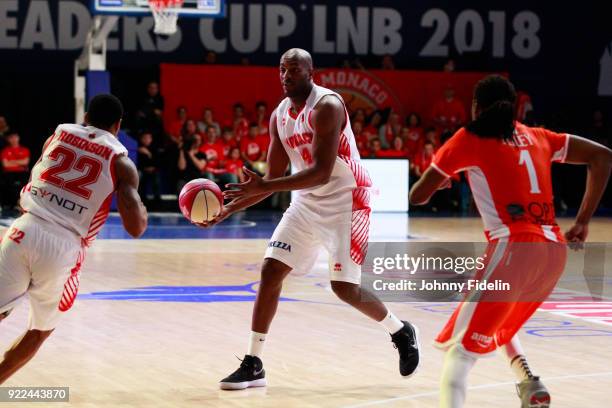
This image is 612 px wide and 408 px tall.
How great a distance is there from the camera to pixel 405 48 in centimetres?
2420

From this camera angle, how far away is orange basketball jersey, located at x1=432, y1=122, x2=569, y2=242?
4.78 metres

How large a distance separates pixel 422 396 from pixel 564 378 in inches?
40.3

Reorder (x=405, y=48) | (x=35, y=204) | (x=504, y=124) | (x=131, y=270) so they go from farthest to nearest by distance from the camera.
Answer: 1. (x=405, y=48)
2. (x=131, y=270)
3. (x=35, y=204)
4. (x=504, y=124)

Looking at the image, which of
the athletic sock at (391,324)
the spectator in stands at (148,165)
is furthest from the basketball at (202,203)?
the spectator in stands at (148,165)

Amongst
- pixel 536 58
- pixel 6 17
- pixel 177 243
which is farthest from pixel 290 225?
pixel 536 58

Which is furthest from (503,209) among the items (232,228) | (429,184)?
(232,228)

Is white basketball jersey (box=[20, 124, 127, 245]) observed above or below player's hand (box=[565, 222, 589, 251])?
above

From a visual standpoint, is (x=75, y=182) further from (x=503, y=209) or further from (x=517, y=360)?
(x=517, y=360)

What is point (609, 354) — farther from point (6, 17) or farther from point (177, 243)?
point (6, 17)

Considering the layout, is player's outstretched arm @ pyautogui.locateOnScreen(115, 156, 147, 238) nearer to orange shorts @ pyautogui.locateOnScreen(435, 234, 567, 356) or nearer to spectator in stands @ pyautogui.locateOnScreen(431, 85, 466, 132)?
orange shorts @ pyautogui.locateOnScreen(435, 234, 567, 356)

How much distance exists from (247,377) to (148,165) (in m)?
14.2

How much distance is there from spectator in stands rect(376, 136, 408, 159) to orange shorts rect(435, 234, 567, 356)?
51.4 ft

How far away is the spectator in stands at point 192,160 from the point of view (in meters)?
19.7

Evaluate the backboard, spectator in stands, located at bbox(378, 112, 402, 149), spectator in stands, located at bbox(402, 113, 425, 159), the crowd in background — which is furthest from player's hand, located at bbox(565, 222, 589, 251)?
spectator in stands, located at bbox(378, 112, 402, 149)
